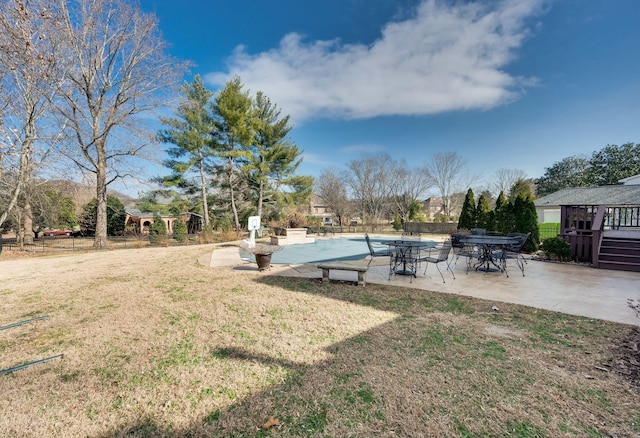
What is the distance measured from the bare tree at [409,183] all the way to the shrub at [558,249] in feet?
81.2

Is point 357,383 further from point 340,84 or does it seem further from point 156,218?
point 156,218

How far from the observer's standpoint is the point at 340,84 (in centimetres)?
1527

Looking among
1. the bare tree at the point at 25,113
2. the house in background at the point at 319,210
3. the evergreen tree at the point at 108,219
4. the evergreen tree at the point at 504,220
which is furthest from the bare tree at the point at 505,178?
the evergreen tree at the point at 108,219

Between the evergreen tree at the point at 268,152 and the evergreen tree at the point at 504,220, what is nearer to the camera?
the evergreen tree at the point at 504,220

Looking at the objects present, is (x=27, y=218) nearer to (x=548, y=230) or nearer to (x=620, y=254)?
(x=620, y=254)

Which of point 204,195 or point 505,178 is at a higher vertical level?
point 505,178

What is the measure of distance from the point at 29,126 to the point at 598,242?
68.4 ft

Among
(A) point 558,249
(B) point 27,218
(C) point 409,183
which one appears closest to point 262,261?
(A) point 558,249

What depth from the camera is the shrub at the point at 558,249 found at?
8562 mm

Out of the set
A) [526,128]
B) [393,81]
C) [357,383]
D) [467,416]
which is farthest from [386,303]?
[526,128]

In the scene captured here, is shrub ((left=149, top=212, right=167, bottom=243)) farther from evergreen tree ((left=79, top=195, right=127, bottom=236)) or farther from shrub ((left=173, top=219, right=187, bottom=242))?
evergreen tree ((left=79, top=195, right=127, bottom=236))

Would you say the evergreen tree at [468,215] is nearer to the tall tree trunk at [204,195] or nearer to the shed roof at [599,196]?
→ the shed roof at [599,196]

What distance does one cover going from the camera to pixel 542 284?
5.99 meters

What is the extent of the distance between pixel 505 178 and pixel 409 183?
15130 millimetres
